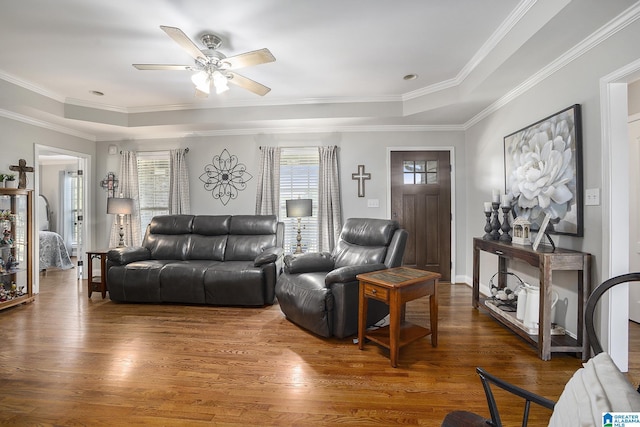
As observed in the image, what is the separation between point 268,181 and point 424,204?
236cm

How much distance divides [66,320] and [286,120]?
3360 mm

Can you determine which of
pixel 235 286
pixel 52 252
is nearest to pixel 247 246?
pixel 235 286

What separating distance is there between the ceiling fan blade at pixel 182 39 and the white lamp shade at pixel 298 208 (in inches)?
80.6

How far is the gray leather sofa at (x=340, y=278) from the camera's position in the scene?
8.38 feet

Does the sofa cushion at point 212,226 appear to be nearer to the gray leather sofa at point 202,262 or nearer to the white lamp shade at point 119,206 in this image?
the gray leather sofa at point 202,262

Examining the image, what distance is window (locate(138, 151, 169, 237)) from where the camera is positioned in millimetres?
4875

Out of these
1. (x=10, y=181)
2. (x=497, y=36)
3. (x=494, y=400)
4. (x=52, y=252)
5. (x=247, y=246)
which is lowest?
(x=52, y=252)

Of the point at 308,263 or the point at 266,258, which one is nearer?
the point at 308,263

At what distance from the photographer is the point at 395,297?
2119mm

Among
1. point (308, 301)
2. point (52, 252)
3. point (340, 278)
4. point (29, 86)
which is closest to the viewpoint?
point (340, 278)

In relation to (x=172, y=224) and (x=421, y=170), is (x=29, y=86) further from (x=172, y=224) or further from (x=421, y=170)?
(x=421, y=170)

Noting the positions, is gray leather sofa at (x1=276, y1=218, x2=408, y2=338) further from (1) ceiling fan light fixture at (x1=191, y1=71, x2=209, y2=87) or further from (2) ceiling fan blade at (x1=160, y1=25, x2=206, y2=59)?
(2) ceiling fan blade at (x1=160, y1=25, x2=206, y2=59)

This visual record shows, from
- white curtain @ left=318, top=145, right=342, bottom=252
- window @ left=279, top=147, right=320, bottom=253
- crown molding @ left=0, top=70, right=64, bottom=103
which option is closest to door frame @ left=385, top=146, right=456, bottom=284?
white curtain @ left=318, top=145, right=342, bottom=252

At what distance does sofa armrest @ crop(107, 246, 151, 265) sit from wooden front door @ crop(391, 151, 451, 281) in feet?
11.5
